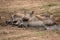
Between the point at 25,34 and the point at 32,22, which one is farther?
the point at 32,22

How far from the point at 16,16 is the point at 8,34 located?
125 centimetres

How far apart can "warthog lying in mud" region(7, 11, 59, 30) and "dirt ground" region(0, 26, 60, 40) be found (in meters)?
0.29

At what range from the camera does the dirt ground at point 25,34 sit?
5547mm

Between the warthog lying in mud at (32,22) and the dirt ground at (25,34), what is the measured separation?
292 mm

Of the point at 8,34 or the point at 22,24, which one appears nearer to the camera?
the point at 8,34

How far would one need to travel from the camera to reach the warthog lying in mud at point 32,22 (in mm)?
6570

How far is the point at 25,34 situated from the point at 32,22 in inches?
37.3

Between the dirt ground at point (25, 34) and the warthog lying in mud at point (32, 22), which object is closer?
the dirt ground at point (25, 34)

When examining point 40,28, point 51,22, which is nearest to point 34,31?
point 40,28

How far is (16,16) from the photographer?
22.9ft

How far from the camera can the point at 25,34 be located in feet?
18.9

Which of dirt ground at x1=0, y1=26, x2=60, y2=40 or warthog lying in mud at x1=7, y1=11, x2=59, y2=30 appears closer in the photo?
dirt ground at x1=0, y1=26, x2=60, y2=40

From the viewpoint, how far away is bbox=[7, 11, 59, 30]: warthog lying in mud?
6.57 m

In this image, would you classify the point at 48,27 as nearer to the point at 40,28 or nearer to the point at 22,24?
the point at 40,28
